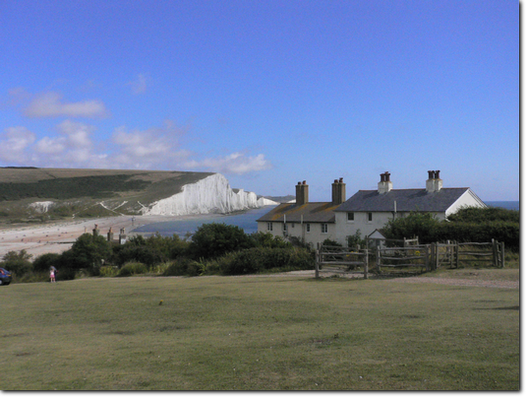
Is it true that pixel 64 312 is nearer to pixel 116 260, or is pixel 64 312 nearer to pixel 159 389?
pixel 159 389

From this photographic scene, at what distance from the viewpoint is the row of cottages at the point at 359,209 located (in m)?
41.8

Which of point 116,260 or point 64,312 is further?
point 116,260

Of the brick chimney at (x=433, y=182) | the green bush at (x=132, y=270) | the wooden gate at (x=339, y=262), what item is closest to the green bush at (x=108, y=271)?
the green bush at (x=132, y=270)

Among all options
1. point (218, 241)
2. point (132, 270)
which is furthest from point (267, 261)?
point (132, 270)

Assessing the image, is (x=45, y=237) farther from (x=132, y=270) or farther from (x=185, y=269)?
(x=185, y=269)

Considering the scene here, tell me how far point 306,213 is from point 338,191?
4.92m

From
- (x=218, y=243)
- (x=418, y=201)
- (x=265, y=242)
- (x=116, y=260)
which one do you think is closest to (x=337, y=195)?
(x=418, y=201)

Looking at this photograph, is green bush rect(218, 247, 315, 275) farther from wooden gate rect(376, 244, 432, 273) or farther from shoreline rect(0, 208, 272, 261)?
shoreline rect(0, 208, 272, 261)

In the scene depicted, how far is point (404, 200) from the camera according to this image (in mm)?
44188

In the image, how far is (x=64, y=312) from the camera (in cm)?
1329

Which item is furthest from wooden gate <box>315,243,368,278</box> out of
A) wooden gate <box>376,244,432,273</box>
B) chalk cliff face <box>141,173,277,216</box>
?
chalk cliff face <box>141,173,277,216</box>

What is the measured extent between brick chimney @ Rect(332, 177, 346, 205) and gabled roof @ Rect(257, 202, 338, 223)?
2.77ft
